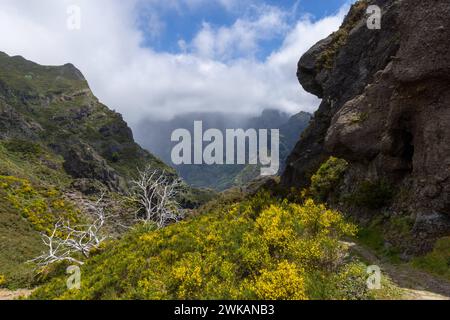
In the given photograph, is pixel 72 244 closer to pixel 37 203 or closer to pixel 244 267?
pixel 244 267

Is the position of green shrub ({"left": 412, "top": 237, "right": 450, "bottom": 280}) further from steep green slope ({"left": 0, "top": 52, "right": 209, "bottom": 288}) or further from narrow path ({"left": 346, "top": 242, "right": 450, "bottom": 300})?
steep green slope ({"left": 0, "top": 52, "right": 209, "bottom": 288})

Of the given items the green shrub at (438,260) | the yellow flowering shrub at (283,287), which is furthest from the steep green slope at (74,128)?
the yellow flowering shrub at (283,287)

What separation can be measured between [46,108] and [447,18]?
180m

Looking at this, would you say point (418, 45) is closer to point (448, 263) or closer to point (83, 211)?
point (448, 263)

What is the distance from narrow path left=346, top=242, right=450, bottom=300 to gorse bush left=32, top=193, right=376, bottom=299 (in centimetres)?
139

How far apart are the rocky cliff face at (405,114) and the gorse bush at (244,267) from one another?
4.00m

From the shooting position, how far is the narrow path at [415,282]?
31.2 feet

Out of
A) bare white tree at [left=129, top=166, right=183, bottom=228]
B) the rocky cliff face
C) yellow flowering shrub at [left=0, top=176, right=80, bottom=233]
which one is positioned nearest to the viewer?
the rocky cliff face

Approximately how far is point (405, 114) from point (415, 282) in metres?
7.66

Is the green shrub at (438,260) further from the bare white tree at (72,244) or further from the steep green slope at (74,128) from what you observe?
the steep green slope at (74,128)

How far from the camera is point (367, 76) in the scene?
2272 centimetres

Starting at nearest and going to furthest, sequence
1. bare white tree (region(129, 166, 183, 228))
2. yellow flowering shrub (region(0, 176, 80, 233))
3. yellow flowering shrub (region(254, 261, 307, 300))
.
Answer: yellow flowering shrub (region(254, 261, 307, 300)) < bare white tree (region(129, 166, 183, 228)) < yellow flowering shrub (region(0, 176, 80, 233))

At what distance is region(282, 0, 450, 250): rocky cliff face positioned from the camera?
43.4ft

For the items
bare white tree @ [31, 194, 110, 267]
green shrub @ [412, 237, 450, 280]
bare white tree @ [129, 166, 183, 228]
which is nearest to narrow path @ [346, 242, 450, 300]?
green shrub @ [412, 237, 450, 280]
